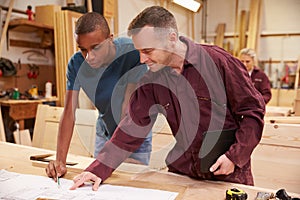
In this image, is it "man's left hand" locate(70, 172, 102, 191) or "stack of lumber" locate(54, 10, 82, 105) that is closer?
"man's left hand" locate(70, 172, 102, 191)

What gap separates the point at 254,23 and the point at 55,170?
5.70 metres

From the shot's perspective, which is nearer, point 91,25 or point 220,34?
point 91,25

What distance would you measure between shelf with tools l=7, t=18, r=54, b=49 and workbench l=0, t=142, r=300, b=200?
2.09 meters

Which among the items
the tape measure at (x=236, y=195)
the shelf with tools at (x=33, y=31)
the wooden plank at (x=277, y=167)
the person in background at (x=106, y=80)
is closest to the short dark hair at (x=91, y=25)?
the person in background at (x=106, y=80)

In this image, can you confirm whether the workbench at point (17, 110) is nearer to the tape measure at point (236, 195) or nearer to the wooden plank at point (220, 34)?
the tape measure at point (236, 195)

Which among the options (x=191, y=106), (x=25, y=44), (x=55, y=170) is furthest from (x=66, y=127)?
(x=25, y=44)

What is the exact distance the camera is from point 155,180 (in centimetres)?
118

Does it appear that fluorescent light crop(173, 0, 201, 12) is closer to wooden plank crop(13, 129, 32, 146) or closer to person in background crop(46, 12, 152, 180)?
person in background crop(46, 12, 152, 180)

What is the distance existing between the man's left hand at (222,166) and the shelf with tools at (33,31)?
9.18 ft

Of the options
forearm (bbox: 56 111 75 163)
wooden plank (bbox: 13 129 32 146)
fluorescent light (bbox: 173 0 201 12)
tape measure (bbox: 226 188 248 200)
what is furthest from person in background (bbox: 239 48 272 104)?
tape measure (bbox: 226 188 248 200)

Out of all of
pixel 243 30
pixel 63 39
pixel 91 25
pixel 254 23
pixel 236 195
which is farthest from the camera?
pixel 243 30

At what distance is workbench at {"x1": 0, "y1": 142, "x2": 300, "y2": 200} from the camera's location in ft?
3.43

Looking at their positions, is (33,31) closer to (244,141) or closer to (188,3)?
(188,3)

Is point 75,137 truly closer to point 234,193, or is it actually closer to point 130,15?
point 234,193
